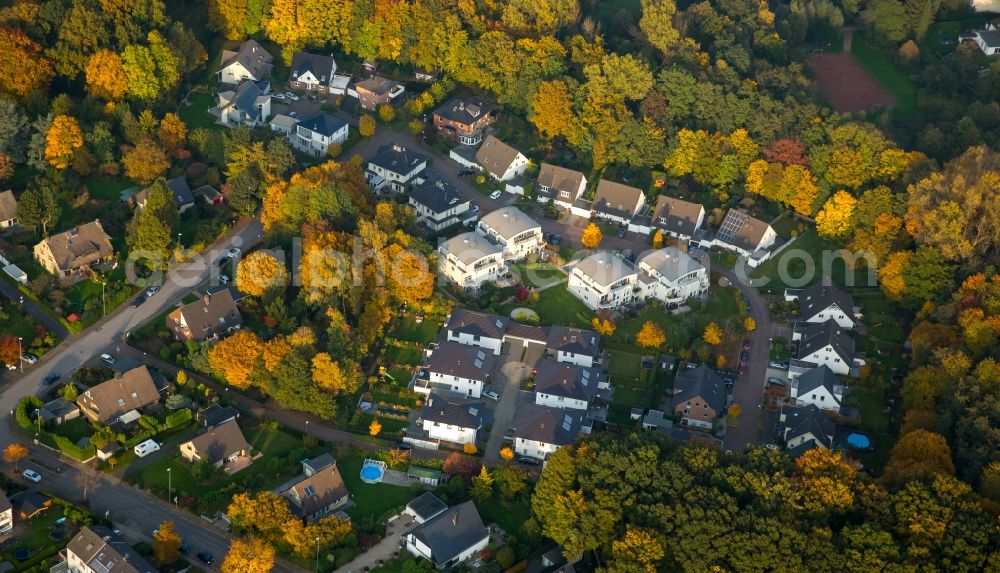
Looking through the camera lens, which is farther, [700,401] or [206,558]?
[700,401]

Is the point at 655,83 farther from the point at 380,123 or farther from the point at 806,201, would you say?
the point at 380,123

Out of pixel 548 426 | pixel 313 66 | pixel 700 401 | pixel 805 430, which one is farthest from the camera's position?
pixel 313 66

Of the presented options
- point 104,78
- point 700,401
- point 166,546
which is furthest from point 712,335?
point 104,78

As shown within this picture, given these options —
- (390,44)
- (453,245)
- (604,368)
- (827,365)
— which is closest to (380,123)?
(390,44)

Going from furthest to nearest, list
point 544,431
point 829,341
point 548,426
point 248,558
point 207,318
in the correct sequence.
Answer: point 829,341 < point 207,318 < point 548,426 < point 544,431 < point 248,558

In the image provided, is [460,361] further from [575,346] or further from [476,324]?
[575,346]

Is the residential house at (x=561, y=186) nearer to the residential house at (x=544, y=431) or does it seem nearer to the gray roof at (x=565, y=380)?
the gray roof at (x=565, y=380)
